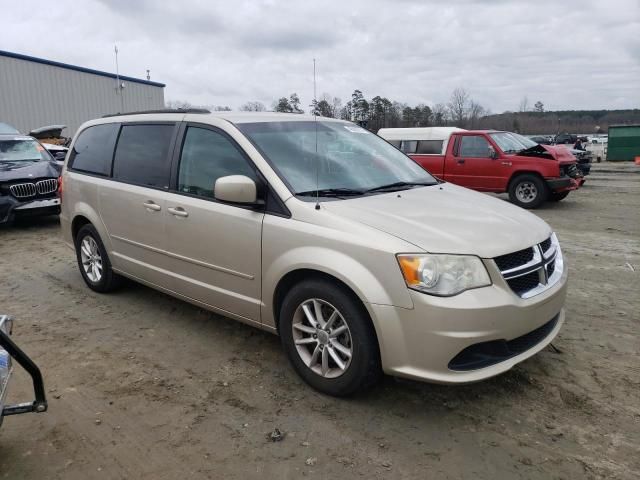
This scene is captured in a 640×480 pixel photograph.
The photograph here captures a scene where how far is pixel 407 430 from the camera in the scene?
2.92 m

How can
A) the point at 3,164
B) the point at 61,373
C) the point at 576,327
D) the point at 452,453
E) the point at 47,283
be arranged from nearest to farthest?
the point at 452,453 → the point at 61,373 → the point at 576,327 → the point at 47,283 → the point at 3,164

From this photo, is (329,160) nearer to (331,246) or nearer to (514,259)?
(331,246)

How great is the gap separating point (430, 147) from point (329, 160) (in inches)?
370

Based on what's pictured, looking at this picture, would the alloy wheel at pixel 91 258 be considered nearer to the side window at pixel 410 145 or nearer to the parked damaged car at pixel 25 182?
the parked damaged car at pixel 25 182

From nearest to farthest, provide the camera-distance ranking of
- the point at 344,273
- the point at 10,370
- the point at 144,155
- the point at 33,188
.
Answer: the point at 10,370, the point at 344,273, the point at 144,155, the point at 33,188

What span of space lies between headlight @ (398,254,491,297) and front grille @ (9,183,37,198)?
8004 millimetres

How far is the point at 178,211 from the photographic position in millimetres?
3979

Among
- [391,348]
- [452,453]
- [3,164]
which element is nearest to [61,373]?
[391,348]

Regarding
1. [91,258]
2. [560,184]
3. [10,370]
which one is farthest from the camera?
[560,184]

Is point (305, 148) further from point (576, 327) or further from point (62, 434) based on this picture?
point (576, 327)

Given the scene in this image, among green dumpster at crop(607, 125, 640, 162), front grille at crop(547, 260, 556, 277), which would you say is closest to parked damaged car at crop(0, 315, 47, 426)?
front grille at crop(547, 260, 556, 277)

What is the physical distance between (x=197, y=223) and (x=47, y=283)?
2.91 m

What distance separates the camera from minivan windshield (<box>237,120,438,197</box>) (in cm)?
356

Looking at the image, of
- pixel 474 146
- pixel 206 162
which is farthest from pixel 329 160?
pixel 474 146
